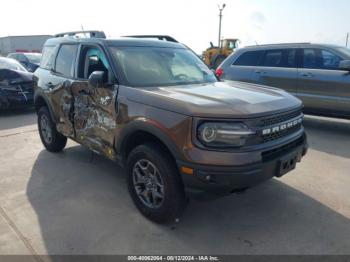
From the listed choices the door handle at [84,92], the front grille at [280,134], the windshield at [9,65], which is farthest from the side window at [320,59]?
the windshield at [9,65]

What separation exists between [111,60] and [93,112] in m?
0.70

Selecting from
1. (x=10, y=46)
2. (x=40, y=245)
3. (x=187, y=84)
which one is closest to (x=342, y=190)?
(x=187, y=84)

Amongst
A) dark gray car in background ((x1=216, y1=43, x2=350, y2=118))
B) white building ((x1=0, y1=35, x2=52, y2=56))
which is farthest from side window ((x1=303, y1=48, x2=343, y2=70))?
white building ((x1=0, y1=35, x2=52, y2=56))

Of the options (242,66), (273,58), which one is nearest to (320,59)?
(273,58)

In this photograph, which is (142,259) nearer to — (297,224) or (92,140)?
(297,224)

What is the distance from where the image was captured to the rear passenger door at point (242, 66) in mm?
7555

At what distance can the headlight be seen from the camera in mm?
2812

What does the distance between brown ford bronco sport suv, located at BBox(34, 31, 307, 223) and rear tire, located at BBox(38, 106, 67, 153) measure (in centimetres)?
67

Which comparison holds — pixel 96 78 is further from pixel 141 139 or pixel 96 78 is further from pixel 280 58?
pixel 280 58

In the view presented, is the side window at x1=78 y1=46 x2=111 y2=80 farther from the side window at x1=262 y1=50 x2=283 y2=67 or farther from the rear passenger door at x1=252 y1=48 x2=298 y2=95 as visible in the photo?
the side window at x1=262 y1=50 x2=283 y2=67

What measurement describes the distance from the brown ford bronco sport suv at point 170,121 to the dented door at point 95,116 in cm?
1

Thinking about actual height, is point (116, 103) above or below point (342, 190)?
above

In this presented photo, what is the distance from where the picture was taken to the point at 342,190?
4.05 m

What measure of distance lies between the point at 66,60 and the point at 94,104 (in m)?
1.18
